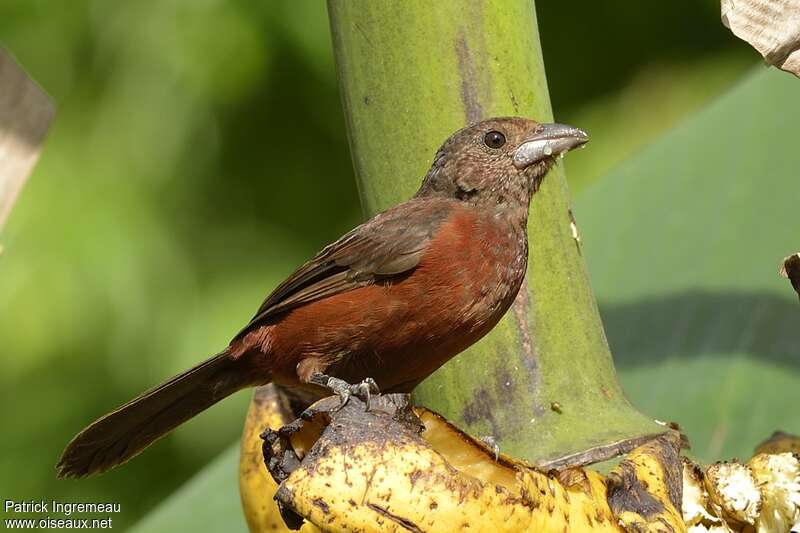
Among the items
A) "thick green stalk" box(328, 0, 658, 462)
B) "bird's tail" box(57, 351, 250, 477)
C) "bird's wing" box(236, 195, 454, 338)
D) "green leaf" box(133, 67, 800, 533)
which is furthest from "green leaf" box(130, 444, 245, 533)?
"thick green stalk" box(328, 0, 658, 462)

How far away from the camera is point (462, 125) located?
2424mm

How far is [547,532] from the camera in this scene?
1978mm

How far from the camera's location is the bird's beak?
9.04ft

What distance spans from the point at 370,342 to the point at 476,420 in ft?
1.56

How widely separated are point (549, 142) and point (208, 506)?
4.77ft

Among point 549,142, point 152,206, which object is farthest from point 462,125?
point 152,206

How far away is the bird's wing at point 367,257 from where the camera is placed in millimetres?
2768

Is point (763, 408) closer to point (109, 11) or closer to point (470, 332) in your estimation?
point (470, 332)

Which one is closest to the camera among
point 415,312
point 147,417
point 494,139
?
point 415,312

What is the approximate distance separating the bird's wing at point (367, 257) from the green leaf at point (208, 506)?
671mm

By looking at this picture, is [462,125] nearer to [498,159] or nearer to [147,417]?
[498,159]

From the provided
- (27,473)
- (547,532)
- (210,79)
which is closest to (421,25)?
(547,532)

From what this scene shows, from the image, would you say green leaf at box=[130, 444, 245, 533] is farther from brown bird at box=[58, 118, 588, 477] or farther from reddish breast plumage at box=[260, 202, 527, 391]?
reddish breast plumage at box=[260, 202, 527, 391]

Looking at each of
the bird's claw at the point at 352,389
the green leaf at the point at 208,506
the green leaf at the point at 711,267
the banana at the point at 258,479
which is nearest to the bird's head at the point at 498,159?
the bird's claw at the point at 352,389
